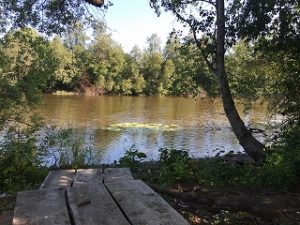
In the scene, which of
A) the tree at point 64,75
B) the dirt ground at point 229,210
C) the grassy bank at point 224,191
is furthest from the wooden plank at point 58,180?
the tree at point 64,75

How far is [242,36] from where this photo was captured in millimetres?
7223

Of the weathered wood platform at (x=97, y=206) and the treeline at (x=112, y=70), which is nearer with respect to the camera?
the weathered wood platform at (x=97, y=206)

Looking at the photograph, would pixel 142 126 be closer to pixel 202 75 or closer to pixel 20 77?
pixel 20 77

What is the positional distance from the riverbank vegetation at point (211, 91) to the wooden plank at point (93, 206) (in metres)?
1.17

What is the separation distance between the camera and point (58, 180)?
2990mm

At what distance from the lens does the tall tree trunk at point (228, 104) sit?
6.61 metres

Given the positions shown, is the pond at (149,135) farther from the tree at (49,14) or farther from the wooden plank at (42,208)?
the wooden plank at (42,208)

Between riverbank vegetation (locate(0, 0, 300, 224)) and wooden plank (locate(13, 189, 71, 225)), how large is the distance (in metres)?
1.42

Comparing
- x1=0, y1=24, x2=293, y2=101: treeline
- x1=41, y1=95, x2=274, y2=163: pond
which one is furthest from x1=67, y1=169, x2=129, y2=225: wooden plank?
x1=41, y1=95, x2=274, y2=163: pond

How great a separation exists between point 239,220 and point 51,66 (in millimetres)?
10052

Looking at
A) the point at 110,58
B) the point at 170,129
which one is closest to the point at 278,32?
the point at 170,129

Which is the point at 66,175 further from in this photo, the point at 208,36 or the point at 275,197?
the point at 208,36

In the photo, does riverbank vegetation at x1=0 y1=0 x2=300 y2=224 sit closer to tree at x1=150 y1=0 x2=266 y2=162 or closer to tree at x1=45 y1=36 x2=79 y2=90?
tree at x1=150 y1=0 x2=266 y2=162

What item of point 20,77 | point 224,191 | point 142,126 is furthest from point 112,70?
point 224,191
